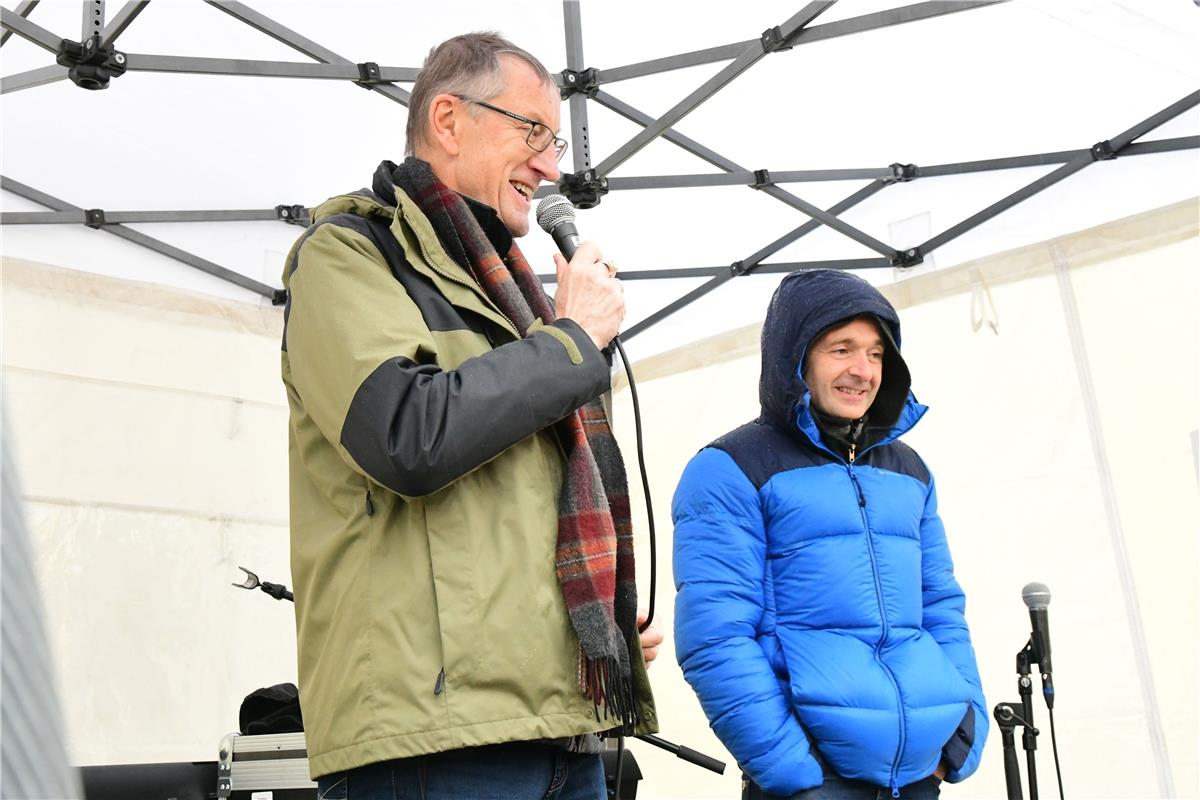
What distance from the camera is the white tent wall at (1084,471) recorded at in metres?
4.21

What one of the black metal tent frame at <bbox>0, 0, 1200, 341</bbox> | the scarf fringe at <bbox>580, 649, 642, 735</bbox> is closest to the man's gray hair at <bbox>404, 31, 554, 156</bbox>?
the scarf fringe at <bbox>580, 649, 642, 735</bbox>

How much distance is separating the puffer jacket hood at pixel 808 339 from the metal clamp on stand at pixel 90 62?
8.53 feet

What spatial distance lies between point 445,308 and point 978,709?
148 cm

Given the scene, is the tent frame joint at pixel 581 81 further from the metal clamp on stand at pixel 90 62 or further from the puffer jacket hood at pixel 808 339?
the puffer jacket hood at pixel 808 339

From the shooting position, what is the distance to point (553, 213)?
1.67 meters

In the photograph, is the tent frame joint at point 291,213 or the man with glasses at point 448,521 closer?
the man with glasses at point 448,521

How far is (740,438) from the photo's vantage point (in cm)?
237

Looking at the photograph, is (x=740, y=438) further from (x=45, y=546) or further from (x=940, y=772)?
(x=45, y=546)

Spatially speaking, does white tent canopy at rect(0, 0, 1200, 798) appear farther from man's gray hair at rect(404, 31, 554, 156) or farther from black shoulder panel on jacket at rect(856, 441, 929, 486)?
man's gray hair at rect(404, 31, 554, 156)

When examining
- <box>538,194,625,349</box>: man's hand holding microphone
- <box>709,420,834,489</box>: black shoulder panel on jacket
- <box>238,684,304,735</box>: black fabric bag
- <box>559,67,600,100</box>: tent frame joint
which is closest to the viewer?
<box>538,194,625,349</box>: man's hand holding microphone

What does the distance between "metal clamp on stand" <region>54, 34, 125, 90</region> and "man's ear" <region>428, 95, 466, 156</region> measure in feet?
9.17

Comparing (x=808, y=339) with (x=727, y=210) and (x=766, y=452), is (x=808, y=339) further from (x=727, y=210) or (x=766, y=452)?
(x=727, y=210)

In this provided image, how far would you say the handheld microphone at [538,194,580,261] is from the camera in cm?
163

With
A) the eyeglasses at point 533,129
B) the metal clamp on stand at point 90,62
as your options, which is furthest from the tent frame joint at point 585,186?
the eyeglasses at point 533,129
